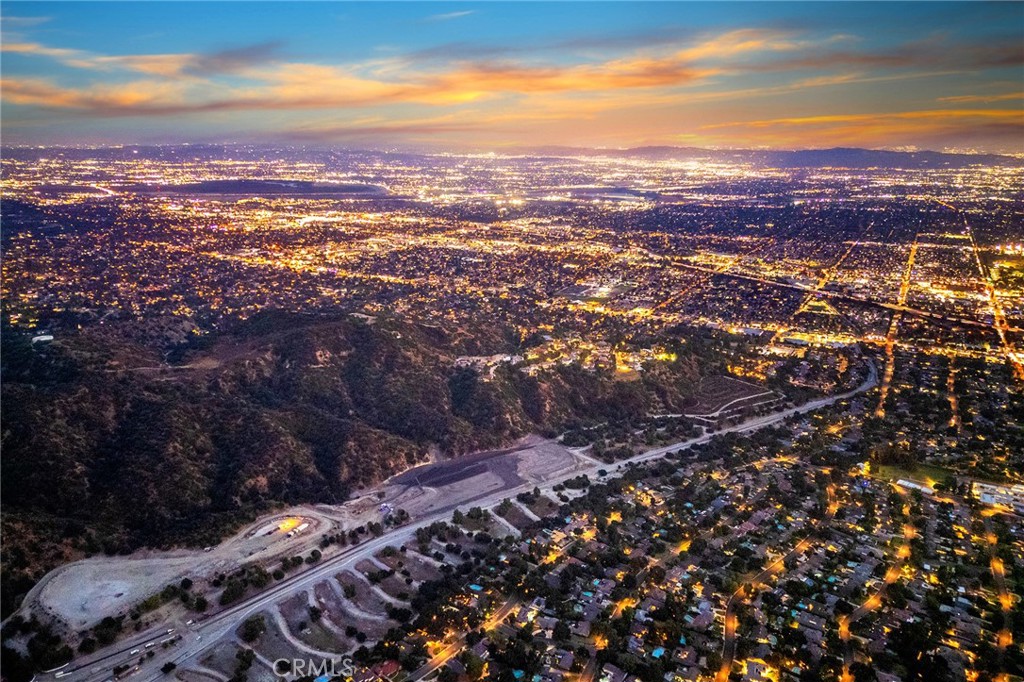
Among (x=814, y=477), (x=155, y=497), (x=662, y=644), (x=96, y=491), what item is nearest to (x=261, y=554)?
(x=155, y=497)

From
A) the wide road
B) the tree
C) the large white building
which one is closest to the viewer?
the wide road

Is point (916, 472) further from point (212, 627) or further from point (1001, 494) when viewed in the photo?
point (212, 627)

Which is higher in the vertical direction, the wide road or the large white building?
the large white building

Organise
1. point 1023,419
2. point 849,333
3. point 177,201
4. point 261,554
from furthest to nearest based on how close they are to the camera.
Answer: point 177,201
point 849,333
point 1023,419
point 261,554

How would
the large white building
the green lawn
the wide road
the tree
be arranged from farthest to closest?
the green lawn < the large white building < the tree < the wide road

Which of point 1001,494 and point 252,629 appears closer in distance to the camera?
point 252,629

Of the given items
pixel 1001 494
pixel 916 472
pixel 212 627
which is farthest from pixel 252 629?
pixel 1001 494

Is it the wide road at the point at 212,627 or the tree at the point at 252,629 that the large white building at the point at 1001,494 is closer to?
the wide road at the point at 212,627

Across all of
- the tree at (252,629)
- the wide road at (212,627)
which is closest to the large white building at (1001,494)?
the wide road at (212,627)

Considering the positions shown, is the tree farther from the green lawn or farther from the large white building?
the large white building

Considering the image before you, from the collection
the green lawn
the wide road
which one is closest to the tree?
the wide road

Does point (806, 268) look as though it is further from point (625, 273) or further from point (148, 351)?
point (148, 351)
